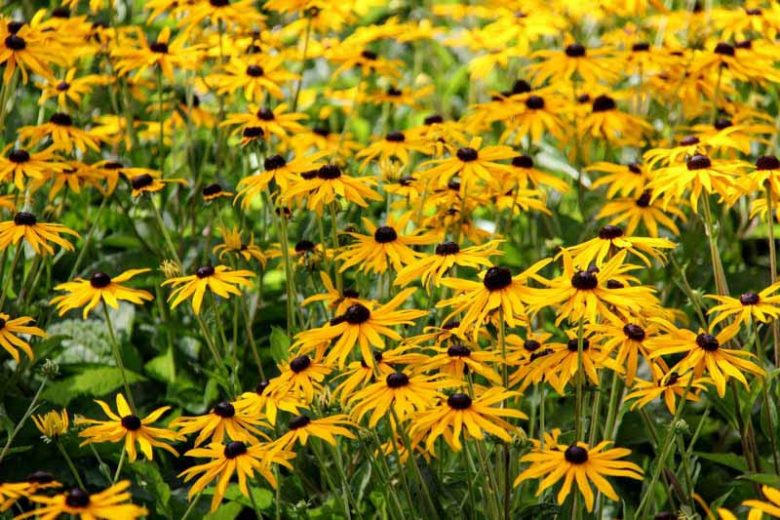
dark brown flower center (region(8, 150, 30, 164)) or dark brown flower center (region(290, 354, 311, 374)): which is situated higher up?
dark brown flower center (region(8, 150, 30, 164))

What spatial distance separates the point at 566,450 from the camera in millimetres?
1941

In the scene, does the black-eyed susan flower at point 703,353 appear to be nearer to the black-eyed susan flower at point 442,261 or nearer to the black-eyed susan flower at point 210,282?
the black-eyed susan flower at point 442,261

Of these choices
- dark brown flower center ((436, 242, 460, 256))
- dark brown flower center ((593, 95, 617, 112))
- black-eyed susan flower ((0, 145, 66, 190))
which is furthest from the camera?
dark brown flower center ((593, 95, 617, 112))

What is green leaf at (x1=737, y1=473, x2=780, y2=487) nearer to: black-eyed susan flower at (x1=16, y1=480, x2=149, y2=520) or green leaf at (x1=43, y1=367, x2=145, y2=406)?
black-eyed susan flower at (x1=16, y1=480, x2=149, y2=520)

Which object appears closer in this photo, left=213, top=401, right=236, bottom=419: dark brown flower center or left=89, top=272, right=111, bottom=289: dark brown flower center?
left=213, top=401, right=236, bottom=419: dark brown flower center

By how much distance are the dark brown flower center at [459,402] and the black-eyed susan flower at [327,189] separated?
2.13 ft

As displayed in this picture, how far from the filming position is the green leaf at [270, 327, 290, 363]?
2.54 metres

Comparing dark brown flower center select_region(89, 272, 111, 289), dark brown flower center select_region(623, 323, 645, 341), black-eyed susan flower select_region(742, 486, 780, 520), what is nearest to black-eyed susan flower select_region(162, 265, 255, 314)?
dark brown flower center select_region(89, 272, 111, 289)

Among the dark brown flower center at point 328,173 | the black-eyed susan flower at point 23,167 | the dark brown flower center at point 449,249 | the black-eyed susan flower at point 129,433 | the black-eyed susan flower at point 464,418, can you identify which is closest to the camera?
the black-eyed susan flower at point 464,418

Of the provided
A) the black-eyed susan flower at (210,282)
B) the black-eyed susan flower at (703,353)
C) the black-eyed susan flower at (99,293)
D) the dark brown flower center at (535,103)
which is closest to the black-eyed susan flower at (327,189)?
the black-eyed susan flower at (210,282)

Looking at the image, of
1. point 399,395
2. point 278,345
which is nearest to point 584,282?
point 399,395

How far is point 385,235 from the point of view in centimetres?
246

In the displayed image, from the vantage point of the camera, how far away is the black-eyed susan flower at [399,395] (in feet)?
6.37

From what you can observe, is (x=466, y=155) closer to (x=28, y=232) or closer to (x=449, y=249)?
(x=449, y=249)
